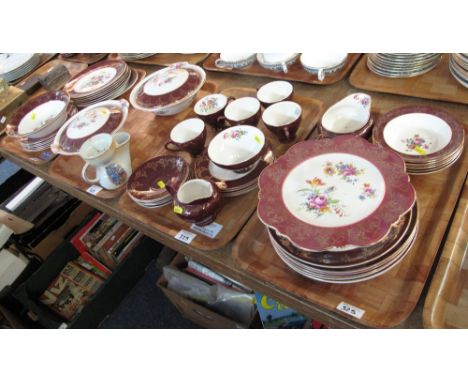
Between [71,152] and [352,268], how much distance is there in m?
0.96

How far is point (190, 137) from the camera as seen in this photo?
121 cm

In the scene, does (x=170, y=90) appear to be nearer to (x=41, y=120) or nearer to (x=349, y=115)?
(x=41, y=120)

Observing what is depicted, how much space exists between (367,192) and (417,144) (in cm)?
25

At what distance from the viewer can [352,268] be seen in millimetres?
774

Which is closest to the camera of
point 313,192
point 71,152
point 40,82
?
point 313,192

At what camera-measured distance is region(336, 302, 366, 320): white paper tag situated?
0.78 metres

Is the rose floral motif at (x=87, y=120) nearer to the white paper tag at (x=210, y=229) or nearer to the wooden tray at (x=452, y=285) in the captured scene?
the white paper tag at (x=210, y=229)

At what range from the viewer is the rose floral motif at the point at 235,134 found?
3.63 ft

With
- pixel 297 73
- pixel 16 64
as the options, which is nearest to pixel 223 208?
pixel 297 73

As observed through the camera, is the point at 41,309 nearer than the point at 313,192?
No

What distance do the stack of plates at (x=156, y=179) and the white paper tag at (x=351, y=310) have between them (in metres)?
0.52

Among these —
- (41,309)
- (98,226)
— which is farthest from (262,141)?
(41,309)

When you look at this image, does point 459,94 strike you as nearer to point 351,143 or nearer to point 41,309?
point 351,143

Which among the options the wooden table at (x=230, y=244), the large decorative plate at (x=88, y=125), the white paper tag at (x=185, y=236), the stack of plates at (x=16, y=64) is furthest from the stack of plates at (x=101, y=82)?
the white paper tag at (x=185, y=236)
